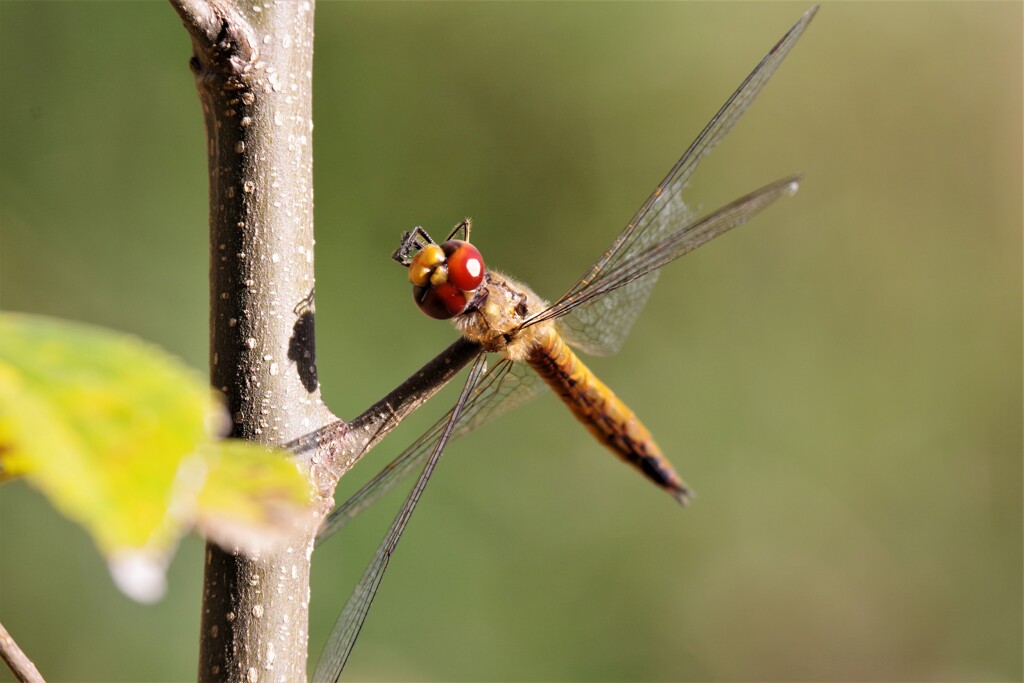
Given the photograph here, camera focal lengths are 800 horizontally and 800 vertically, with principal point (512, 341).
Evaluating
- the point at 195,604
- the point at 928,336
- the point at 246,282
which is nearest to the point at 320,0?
the point at 195,604

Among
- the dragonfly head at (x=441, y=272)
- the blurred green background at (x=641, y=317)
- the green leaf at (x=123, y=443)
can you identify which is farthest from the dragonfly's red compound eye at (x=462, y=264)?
the blurred green background at (x=641, y=317)

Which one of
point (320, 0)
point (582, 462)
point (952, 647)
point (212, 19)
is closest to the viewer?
point (212, 19)

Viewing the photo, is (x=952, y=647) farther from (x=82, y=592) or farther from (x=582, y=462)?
(x=82, y=592)

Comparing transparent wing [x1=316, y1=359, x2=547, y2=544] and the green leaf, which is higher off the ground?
transparent wing [x1=316, y1=359, x2=547, y2=544]

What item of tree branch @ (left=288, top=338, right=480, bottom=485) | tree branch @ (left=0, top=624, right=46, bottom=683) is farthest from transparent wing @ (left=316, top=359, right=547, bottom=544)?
tree branch @ (left=0, top=624, right=46, bottom=683)

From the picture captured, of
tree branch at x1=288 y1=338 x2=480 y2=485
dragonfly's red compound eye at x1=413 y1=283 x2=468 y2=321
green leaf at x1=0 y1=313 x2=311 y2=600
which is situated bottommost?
green leaf at x1=0 y1=313 x2=311 y2=600

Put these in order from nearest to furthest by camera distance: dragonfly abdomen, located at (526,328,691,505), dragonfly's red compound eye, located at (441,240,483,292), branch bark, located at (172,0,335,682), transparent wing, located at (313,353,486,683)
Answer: branch bark, located at (172,0,335,682) < transparent wing, located at (313,353,486,683) < dragonfly's red compound eye, located at (441,240,483,292) < dragonfly abdomen, located at (526,328,691,505)

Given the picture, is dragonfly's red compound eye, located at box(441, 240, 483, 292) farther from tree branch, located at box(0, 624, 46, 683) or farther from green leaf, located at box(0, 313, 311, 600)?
green leaf, located at box(0, 313, 311, 600)
